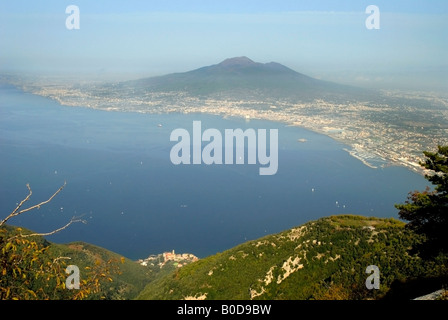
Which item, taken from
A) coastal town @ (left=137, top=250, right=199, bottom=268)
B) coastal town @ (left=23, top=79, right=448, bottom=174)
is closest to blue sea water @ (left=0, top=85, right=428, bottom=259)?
coastal town @ (left=137, top=250, right=199, bottom=268)

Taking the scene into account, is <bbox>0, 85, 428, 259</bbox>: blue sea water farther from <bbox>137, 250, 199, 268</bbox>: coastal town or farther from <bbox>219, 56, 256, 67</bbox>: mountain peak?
<bbox>219, 56, 256, 67</bbox>: mountain peak

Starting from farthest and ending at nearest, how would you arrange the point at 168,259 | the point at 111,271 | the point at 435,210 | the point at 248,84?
the point at 248,84, the point at 168,259, the point at 111,271, the point at 435,210

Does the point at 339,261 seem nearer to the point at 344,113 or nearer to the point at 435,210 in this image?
the point at 435,210

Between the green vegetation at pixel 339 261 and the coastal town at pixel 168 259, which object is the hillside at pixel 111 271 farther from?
the green vegetation at pixel 339 261

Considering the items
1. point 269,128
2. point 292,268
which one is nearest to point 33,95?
point 269,128

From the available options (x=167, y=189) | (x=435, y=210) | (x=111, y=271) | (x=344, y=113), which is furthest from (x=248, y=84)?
(x=435, y=210)

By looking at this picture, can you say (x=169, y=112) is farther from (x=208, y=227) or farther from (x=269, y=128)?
(x=208, y=227)

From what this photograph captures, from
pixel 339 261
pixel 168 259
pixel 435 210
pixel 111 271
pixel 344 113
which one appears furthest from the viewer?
pixel 344 113
